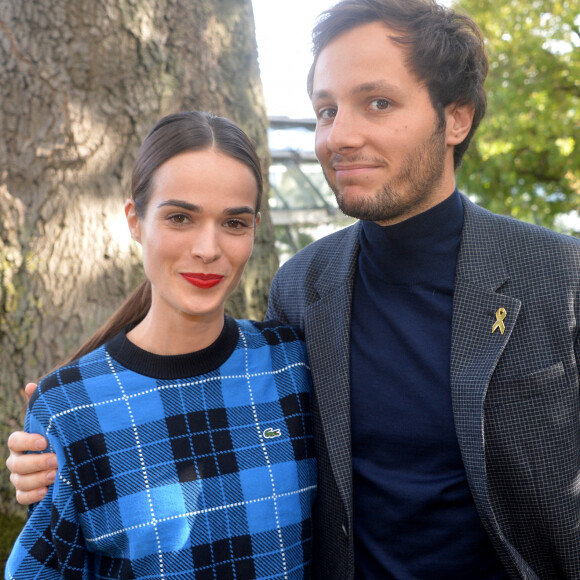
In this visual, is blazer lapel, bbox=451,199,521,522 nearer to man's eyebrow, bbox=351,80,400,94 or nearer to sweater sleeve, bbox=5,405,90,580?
man's eyebrow, bbox=351,80,400,94

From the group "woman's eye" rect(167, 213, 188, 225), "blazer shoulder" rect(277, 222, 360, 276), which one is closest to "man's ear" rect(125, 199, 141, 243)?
"woman's eye" rect(167, 213, 188, 225)

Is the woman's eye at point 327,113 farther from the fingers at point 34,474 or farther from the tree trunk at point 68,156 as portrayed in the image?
the fingers at point 34,474

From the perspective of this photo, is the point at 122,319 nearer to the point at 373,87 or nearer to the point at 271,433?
the point at 271,433

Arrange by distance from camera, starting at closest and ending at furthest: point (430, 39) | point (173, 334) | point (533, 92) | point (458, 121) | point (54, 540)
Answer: point (54, 540)
point (173, 334)
point (430, 39)
point (458, 121)
point (533, 92)

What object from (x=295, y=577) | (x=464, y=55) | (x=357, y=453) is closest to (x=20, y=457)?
(x=295, y=577)

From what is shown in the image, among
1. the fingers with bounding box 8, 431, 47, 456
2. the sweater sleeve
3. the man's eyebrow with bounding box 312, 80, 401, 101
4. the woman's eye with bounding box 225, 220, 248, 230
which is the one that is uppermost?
the man's eyebrow with bounding box 312, 80, 401, 101

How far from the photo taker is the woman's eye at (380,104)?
7.13ft

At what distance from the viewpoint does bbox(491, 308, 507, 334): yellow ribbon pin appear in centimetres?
203

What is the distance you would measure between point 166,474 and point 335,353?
668 mm

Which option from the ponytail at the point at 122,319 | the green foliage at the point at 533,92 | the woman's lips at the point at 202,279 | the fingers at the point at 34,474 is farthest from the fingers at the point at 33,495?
the green foliage at the point at 533,92

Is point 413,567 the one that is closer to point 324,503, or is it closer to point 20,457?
point 324,503

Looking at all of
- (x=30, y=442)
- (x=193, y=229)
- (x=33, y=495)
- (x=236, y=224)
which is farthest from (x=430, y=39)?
(x=33, y=495)

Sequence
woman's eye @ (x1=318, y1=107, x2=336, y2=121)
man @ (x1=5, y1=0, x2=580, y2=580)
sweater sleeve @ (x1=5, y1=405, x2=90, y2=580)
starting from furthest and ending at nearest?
woman's eye @ (x1=318, y1=107, x2=336, y2=121), man @ (x1=5, y1=0, x2=580, y2=580), sweater sleeve @ (x1=5, y1=405, x2=90, y2=580)

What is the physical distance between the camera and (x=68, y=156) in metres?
2.73
